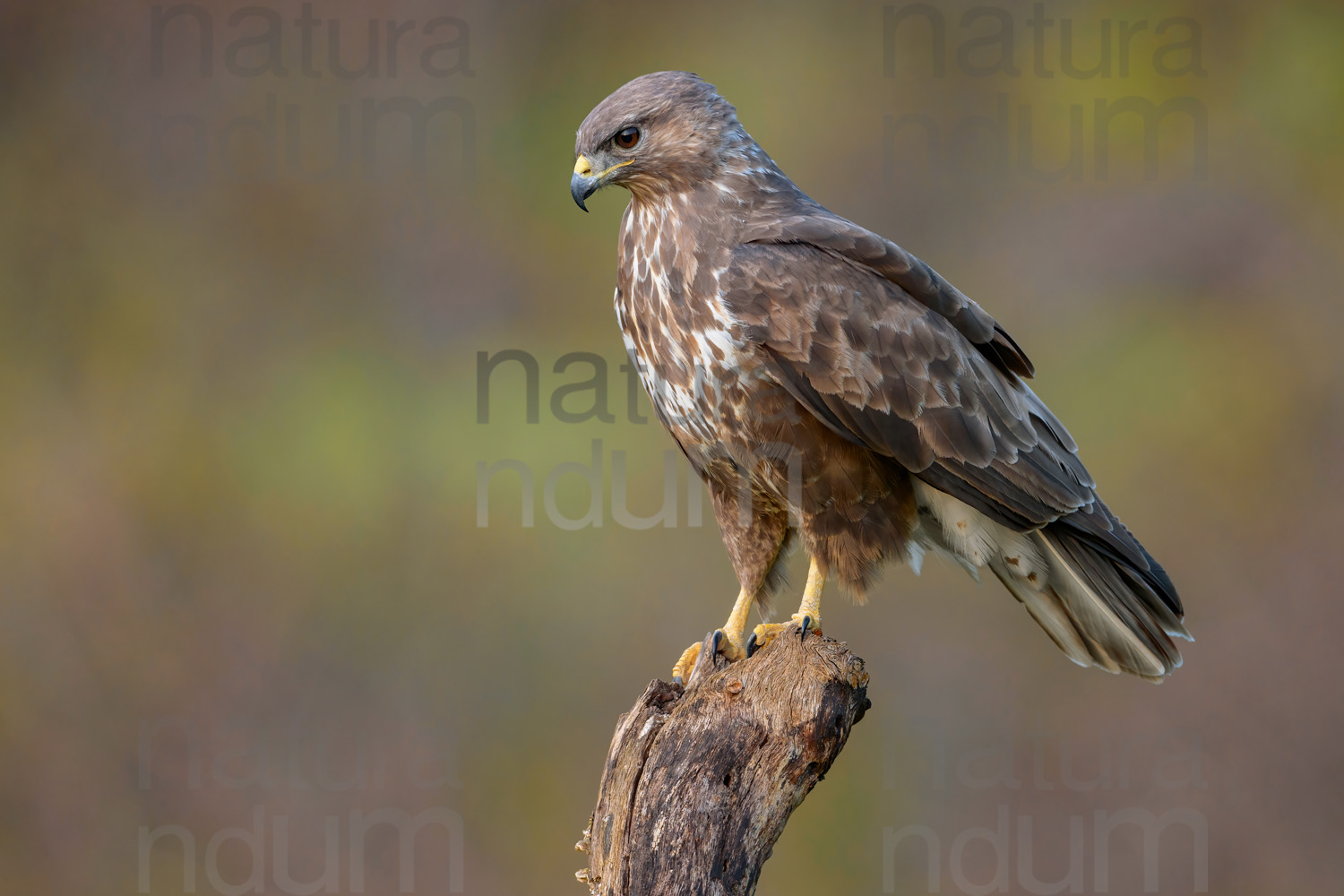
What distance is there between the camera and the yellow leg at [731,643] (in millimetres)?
3036

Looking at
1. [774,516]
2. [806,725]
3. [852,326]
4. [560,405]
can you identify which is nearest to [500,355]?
[560,405]

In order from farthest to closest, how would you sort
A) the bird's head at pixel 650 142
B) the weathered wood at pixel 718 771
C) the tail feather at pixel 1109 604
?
the tail feather at pixel 1109 604 < the bird's head at pixel 650 142 < the weathered wood at pixel 718 771

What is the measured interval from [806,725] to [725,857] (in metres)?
0.36

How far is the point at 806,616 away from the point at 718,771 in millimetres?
599

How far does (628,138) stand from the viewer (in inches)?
118

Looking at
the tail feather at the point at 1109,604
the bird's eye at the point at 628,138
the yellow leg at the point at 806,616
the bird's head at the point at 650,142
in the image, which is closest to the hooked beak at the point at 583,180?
the bird's head at the point at 650,142

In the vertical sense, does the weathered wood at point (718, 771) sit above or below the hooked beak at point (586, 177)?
below

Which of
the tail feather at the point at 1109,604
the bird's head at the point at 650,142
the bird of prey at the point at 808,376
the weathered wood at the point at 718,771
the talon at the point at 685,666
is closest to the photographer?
the weathered wood at the point at 718,771

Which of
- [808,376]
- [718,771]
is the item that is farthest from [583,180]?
[718,771]

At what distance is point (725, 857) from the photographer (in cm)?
254

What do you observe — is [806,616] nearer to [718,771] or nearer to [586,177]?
[718,771]

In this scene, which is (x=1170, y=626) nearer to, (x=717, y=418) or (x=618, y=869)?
(x=717, y=418)

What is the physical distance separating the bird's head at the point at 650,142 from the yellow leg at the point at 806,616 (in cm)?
116

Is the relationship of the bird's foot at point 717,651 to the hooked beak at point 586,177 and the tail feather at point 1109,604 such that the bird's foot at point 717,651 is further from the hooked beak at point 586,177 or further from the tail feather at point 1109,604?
the hooked beak at point 586,177
